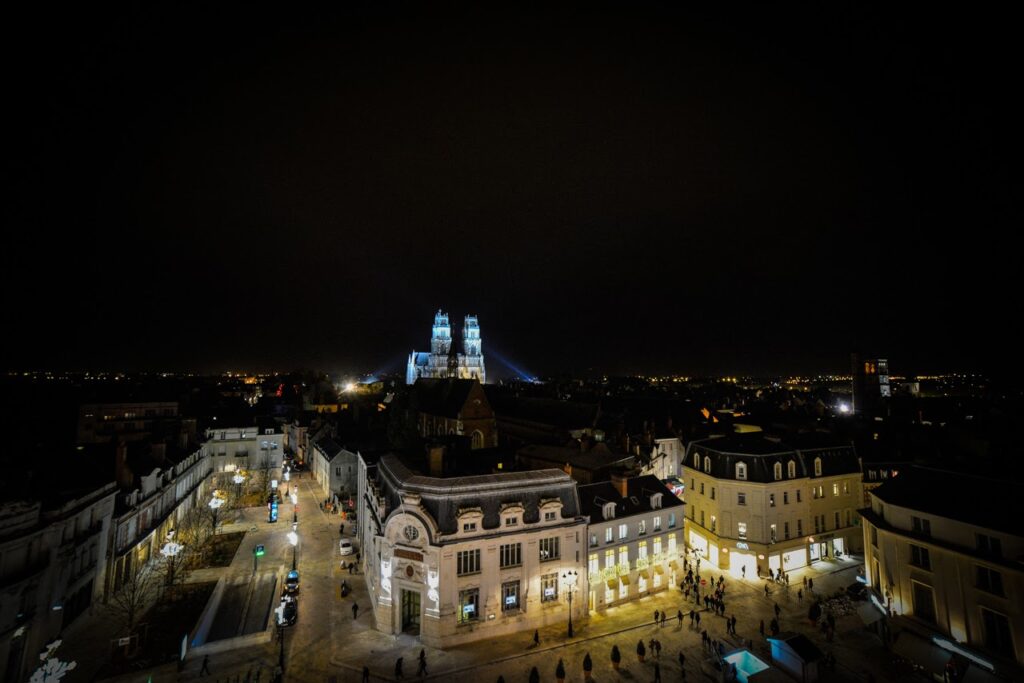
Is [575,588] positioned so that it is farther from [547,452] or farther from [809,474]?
[809,474]

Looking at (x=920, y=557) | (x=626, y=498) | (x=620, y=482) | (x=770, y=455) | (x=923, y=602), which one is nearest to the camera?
(x=923, y=602)

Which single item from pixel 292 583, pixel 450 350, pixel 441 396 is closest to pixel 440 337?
pixel 450 350

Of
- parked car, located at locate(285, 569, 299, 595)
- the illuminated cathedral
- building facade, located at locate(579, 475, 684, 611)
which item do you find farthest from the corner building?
the illuminated cathedral

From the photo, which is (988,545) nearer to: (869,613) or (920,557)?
(920,557)

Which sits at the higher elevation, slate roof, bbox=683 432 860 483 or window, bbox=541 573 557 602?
slate roof, bbox=683 432 860 483

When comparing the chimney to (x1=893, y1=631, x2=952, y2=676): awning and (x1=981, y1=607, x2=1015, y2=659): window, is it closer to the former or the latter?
(x1=893, y1=631, x2=952, y2=676): awning

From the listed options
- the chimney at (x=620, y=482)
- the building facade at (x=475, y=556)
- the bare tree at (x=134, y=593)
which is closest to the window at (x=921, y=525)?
the chimney at (x=620, y=482)

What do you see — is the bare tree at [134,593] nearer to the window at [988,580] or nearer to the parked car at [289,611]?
the parked car at [289,611]
